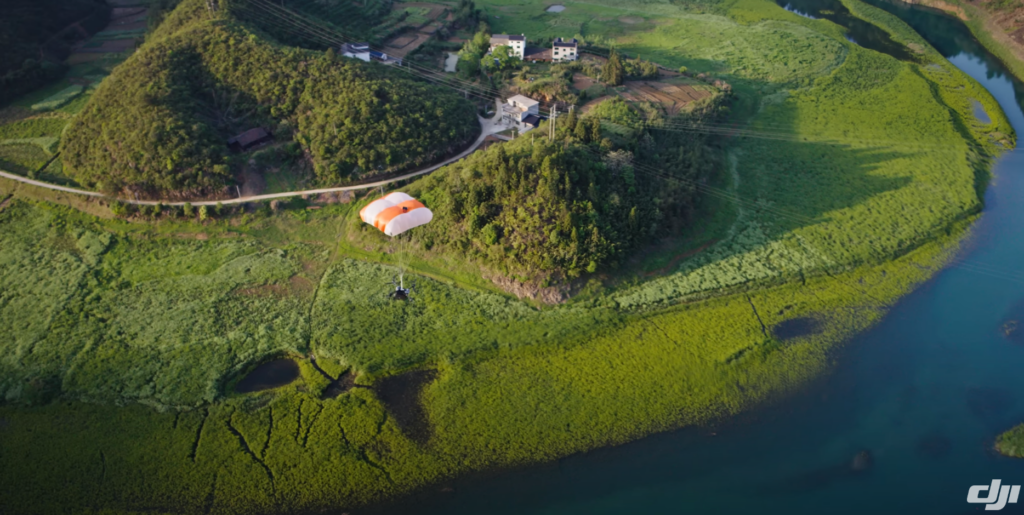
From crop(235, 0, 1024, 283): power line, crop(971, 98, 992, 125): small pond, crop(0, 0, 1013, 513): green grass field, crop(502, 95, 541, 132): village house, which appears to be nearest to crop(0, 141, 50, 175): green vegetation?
crop(0, 0, 1013, 513): green grass field

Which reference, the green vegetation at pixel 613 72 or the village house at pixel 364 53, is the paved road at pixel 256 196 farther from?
the village house at pixel 364 53

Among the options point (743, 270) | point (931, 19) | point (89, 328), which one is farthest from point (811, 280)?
point (931, 19)

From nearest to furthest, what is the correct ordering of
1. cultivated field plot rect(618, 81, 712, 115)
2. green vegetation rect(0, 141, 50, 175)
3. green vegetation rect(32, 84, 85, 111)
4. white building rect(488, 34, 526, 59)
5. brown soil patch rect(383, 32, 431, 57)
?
green vegetation rect(0, 141, 50, 175) < green vegetation rect(32, 84, 85, 111) < cultivated field plot rect(618, 81, 712, 115) < white building rect(488, 34, 526, 59) < brown soil patch rect(383, 32, 431, 57)

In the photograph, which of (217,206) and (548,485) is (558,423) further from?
(217,206)

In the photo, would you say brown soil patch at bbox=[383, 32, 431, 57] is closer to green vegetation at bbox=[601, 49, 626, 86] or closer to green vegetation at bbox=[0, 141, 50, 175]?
green vegetation at bbox=[601, 49, 626, 86]

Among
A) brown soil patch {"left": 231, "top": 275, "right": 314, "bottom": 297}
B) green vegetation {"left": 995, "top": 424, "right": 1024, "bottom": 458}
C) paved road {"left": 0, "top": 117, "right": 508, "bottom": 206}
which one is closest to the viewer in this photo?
green vegetation {"left": 995, "top": 424, "right": 1024, "bottom": 458}

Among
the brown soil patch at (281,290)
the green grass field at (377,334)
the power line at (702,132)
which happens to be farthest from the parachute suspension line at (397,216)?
the power line at (702,132)
